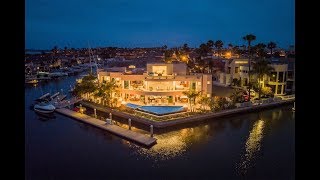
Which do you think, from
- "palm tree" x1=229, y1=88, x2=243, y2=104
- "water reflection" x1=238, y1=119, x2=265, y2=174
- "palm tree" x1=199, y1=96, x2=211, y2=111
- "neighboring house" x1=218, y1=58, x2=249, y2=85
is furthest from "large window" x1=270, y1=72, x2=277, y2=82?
"palm tree" x1=199, y1=96, x2=211, y2=111

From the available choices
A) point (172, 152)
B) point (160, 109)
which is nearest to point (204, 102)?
point (160, 109)

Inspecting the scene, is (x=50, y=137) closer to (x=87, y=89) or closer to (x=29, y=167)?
(x=29, y=167)

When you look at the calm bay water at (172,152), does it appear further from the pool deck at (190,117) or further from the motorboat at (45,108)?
the motorboat at (45,108)

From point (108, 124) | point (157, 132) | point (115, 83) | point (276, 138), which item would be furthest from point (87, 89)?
point (276, 138)

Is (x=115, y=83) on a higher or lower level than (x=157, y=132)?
higher

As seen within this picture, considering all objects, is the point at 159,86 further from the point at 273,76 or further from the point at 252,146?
the point at 273,76

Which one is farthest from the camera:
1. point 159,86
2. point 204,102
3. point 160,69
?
point 160,69
